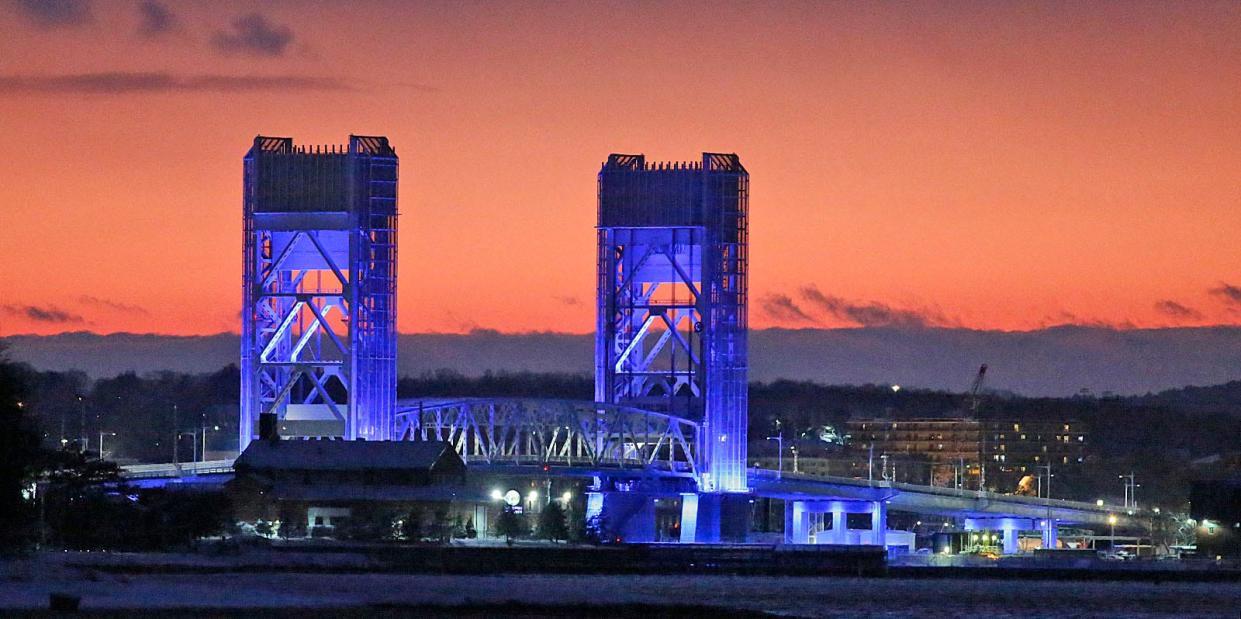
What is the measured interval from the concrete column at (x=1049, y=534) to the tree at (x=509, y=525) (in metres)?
52.1

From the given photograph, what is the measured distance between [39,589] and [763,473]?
101493 millimetres

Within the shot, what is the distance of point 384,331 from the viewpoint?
156 metres

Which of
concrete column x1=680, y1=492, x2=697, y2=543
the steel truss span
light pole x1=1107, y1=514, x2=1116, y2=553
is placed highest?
the steel truss span

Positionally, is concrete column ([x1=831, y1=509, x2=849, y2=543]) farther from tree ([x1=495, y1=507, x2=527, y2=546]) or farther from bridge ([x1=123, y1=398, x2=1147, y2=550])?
tree ([x1=495, y1=507, x2=527, y2=546])

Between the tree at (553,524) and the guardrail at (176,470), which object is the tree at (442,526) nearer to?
the tree at (553,524)

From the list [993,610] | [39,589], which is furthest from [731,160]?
[39,589]

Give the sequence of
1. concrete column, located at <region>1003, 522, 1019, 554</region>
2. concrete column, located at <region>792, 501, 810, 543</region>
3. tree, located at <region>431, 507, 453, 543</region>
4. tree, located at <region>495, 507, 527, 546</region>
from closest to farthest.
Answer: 1. tree, located at <region>431, 507, 453, 543</region>
2. tree, located at <region>495, 507, 527, 546</region>
3. concrete column, located at <region>792, 501, 810, 543</region>
4. concrete column, located at <region>1003, 522, 1019, 554</region>

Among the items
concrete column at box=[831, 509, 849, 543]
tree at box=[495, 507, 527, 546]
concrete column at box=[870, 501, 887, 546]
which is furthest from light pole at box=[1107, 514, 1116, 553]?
tree at box=[495, 507, 527, 546]

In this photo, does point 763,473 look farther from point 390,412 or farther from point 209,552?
point 209,552

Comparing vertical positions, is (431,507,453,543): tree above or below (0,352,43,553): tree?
below

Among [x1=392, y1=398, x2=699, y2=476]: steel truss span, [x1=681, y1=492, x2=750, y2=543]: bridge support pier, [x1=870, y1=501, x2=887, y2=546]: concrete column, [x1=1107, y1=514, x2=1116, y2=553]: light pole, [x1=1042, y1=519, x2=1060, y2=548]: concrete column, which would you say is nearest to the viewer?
[x1=392, y1=398, x2=699, y2=476]: steel truss span

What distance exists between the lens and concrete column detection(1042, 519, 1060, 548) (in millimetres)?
185500

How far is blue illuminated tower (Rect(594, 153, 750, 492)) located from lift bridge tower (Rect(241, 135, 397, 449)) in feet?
55.4

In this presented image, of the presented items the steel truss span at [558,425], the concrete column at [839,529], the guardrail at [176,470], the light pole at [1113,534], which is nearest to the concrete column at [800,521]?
the concrete column at [839,529]
